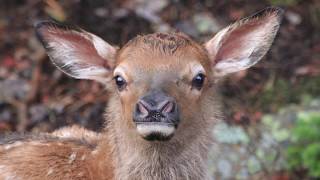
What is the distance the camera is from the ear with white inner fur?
26.7 feet

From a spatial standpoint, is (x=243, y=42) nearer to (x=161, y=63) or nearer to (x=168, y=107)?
(x=161, y=63)

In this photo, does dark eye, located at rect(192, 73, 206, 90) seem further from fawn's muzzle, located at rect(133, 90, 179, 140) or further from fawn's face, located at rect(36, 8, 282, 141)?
fawn's muzzle, located at rect(133, 90, 179, 140)

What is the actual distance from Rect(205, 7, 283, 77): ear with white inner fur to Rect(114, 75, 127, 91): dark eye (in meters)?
0.84

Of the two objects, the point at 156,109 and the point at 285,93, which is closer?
the point at 156,109

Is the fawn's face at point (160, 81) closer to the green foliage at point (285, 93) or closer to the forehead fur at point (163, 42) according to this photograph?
the forehead fur at point (163, 42)

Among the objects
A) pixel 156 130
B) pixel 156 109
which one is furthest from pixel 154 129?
pixel 156 109

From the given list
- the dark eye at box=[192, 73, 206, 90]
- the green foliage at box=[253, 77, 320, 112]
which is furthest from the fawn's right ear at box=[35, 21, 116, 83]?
the green foliage at box=[253, 77, 320, 112]

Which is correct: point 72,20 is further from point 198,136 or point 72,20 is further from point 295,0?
point 198,136

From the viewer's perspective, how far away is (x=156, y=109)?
273 inches

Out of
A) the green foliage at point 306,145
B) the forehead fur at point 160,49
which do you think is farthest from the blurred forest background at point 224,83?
the forehead fur at point 160,49

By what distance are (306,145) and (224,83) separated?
1.46 m

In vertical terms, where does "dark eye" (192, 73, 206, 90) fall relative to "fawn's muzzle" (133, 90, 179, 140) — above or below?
above

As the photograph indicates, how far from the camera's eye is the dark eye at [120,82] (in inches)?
297

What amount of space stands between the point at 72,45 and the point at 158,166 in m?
1.18
